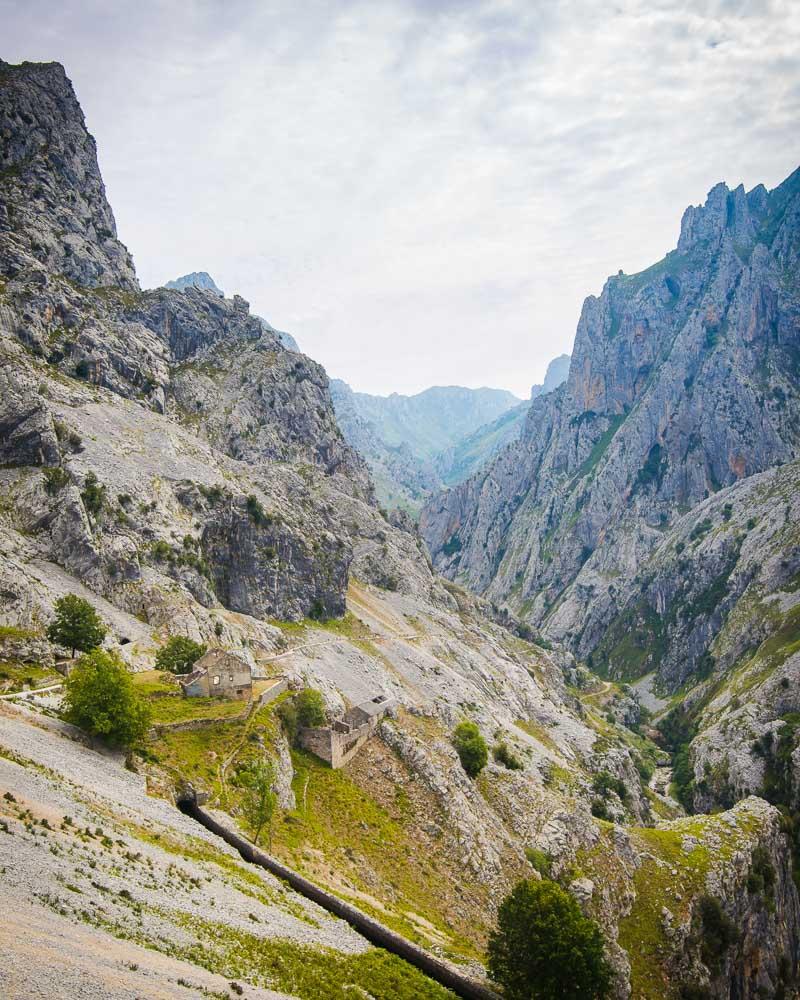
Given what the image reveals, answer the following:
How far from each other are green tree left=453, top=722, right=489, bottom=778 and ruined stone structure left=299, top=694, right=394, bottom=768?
12778 mm

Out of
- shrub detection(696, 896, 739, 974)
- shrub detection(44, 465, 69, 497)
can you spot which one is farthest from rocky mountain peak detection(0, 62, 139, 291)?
shrub detection(696, 896, 739, 974)

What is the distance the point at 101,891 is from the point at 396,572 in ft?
434

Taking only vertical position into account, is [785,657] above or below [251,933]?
above

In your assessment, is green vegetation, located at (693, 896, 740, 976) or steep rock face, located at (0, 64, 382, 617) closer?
green vegetation, located at (693, 896, 740, 976)

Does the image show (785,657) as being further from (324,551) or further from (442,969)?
(442,969)

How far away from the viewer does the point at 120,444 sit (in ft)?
346

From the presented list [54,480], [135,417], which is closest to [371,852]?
[54,480]

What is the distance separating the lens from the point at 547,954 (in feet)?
129

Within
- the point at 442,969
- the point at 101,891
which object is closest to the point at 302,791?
the point at 442,969

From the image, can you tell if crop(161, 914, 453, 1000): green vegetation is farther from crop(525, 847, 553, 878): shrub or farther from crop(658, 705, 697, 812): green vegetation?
crop(658, 705, 697, 812): green vegetation

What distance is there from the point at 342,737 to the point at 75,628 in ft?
90.5

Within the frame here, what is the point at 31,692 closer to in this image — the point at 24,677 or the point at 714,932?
the point at 24,677

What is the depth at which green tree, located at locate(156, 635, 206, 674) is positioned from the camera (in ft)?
212

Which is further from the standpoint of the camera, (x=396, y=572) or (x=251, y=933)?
(x=396, y=572)
